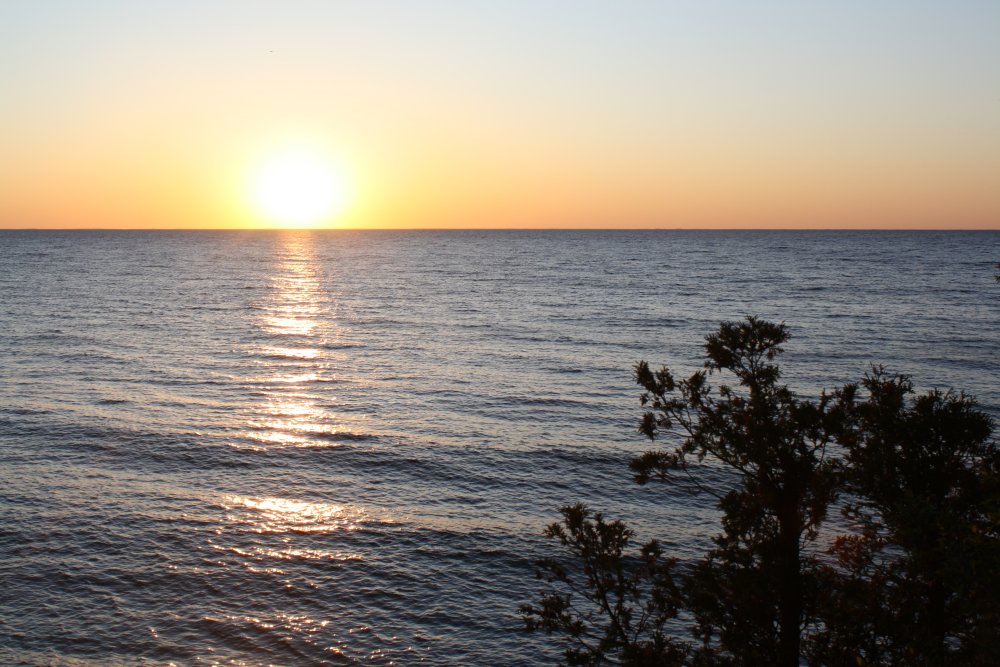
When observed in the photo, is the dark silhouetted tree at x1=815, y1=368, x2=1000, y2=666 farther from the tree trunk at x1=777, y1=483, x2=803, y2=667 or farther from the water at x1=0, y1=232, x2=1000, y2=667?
the water at x1=0, y1=232, x2=1000, y2=667

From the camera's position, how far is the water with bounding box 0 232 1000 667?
72.5 ft

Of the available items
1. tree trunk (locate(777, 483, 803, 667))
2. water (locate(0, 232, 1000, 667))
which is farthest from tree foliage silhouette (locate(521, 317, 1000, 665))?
water (locate(0, 232, 1000, 667))

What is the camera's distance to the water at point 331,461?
72.5 ft

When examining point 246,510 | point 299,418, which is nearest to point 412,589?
point 246,510

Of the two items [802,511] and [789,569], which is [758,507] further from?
[789,569]

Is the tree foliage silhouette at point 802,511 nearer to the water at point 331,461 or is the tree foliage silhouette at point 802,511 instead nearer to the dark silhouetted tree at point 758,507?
the dark silhouetted tree at point 758,507

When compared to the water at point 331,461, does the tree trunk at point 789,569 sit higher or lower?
higher

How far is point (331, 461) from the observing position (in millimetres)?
35469

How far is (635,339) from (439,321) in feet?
76.0

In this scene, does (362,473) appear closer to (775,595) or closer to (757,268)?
(775,595)

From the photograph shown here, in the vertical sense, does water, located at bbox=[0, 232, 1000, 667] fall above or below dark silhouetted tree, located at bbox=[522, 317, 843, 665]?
below

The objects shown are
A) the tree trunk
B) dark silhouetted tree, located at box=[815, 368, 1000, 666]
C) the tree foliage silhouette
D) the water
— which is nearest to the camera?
dark silhouetted tree, located at box=[815, 368, 1000, 666]

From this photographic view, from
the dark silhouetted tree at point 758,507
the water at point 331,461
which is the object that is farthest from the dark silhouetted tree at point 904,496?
the water at point 331,461

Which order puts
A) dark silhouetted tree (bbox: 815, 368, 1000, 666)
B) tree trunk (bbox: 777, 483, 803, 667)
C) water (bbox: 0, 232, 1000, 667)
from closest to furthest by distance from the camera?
dark silhouetted tree (bbox: 815, 368, 1000, 666) < tree trunk (bbox: 777, 483, 803, 667) < water (bbox: 0, 232, 1000, 667)
